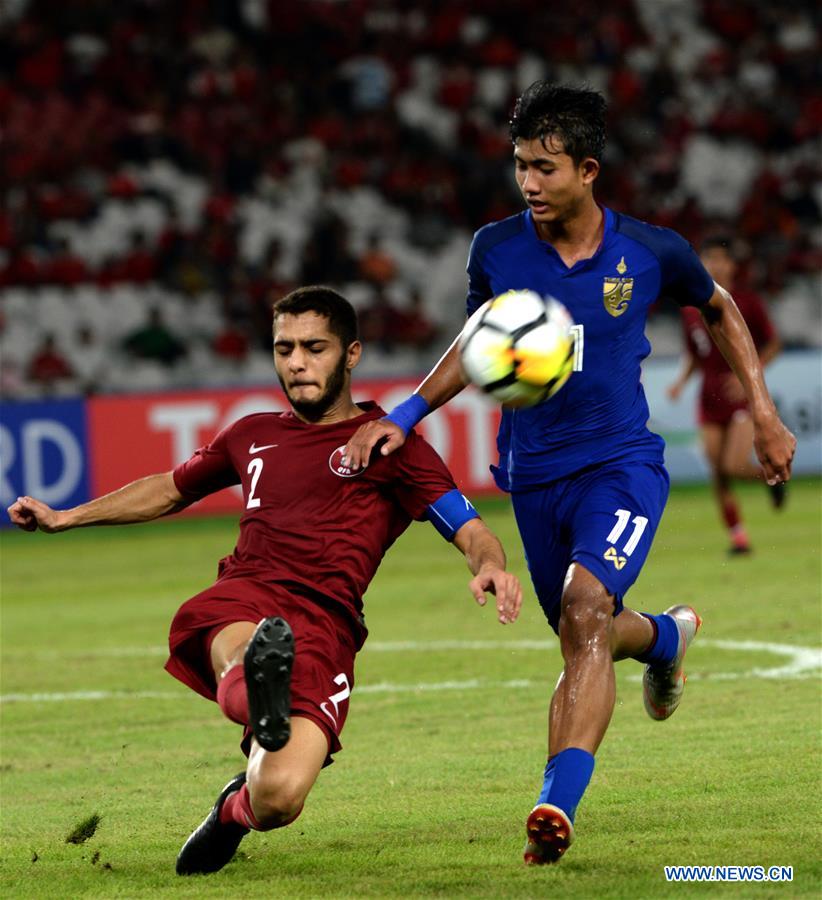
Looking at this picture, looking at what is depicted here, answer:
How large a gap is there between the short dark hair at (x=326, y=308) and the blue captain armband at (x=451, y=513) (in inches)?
22.5

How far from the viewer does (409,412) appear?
16.9 feet

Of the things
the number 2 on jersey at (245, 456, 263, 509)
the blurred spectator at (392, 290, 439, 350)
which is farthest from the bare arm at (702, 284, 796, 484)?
the blurred spectator at (392, 290, 439, 350)

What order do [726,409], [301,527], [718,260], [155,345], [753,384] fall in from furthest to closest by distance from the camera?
[155,345] < [726,409] < [718,260] < [753,384] < [301,527]

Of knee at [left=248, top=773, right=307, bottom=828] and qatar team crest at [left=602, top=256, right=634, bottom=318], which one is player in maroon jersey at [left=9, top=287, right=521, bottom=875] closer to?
knee at [left=248, top=773, right=307, bottom=828]

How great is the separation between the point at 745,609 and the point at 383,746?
414cm

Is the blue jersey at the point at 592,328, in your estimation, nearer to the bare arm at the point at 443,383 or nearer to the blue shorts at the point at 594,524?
the blue shorts at the point at 594,524

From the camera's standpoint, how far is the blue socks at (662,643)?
230 inches

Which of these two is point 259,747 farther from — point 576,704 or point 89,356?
point 89,356

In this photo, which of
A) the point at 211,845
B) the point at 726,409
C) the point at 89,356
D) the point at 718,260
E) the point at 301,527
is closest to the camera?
the point at 211,845

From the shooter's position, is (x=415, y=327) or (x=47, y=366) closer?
(x=47, y=366)

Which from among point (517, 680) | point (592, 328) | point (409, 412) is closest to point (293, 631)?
point (409, 412)

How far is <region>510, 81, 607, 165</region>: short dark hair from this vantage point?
5203 millimetres

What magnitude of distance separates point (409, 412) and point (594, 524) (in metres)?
0.67

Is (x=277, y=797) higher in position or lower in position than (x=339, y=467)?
lower
